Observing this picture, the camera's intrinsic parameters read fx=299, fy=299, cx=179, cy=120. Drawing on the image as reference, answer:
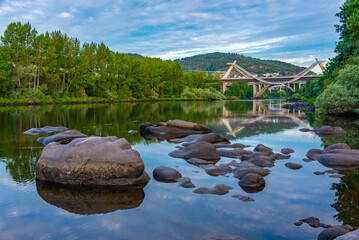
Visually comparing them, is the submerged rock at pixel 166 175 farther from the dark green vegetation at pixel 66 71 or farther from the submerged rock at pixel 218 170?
the dark green vegetation at pixel 66 71

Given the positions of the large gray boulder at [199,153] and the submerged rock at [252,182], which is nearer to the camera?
the submerged rock at [252,182]

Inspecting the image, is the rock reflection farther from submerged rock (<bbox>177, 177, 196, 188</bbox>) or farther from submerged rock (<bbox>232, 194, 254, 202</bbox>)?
submerged rock (<bbox>232, 194, 254, 202</bbox>)

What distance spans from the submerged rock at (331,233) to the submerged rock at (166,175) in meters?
3.69

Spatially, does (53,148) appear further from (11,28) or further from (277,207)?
(11,28)

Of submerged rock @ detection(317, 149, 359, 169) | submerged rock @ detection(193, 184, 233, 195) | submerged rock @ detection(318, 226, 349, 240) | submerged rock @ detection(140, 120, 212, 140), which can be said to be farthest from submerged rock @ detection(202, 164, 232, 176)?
submerged rock @ detection(140, 120, 212, 140)

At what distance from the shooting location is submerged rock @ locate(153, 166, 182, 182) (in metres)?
7.51

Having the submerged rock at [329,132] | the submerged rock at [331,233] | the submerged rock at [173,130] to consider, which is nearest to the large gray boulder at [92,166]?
the submerged rock at [331,233]

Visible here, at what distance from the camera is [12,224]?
508 centimetres

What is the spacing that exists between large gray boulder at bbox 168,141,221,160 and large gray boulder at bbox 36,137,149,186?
2.71 meters

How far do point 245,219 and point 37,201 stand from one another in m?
4.14

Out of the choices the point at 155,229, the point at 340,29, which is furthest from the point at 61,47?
the point at 155,229

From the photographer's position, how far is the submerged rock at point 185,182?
696cm

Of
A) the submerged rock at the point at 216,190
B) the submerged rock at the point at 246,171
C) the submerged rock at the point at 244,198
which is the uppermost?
the submerged rock at the point at 246,171

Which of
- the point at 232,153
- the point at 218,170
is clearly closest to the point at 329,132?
the point at 232,153
